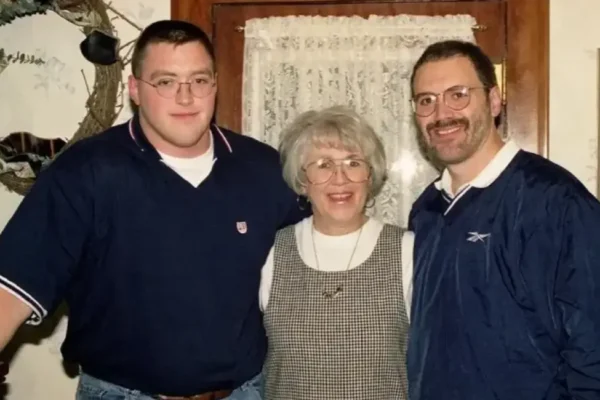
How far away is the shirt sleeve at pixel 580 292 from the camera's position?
1645 millimetres

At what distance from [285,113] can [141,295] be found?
37.7 inches

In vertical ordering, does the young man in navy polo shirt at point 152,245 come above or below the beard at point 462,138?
below

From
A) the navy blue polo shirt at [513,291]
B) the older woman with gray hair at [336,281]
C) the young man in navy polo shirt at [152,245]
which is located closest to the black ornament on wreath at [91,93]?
the young man in navy polo shirt at [152,245]

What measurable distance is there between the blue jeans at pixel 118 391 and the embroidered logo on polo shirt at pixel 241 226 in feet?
1.27

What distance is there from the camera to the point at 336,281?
2.00 meters

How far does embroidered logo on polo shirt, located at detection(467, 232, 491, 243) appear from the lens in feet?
5.88

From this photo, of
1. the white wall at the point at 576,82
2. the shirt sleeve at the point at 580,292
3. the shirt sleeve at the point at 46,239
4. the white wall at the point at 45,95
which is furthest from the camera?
the white wall at the point at 45,95

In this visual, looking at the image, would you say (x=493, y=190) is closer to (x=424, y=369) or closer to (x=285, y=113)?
(x=424, y=369)

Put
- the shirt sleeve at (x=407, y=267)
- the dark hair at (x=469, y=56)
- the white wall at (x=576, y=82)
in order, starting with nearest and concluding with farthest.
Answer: the dark hair at (x=469, y=56) → the shirt sleeve at (x=407, y=267) → the white wall at (x=576, y=82)

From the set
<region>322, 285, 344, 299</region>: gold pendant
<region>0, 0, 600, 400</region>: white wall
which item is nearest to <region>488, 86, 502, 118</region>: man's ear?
<region>322, 285, 344, 299</region>: gold pendant

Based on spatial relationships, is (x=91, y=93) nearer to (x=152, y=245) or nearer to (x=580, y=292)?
(x=152, y=245)

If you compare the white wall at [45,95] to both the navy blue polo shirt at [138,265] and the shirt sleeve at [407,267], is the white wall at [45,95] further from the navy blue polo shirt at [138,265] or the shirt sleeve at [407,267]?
the shirt sleeve at [407,267]

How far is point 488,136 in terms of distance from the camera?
6.16 feet

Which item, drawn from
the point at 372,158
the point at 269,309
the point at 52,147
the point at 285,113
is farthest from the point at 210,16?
the point at 269,309
